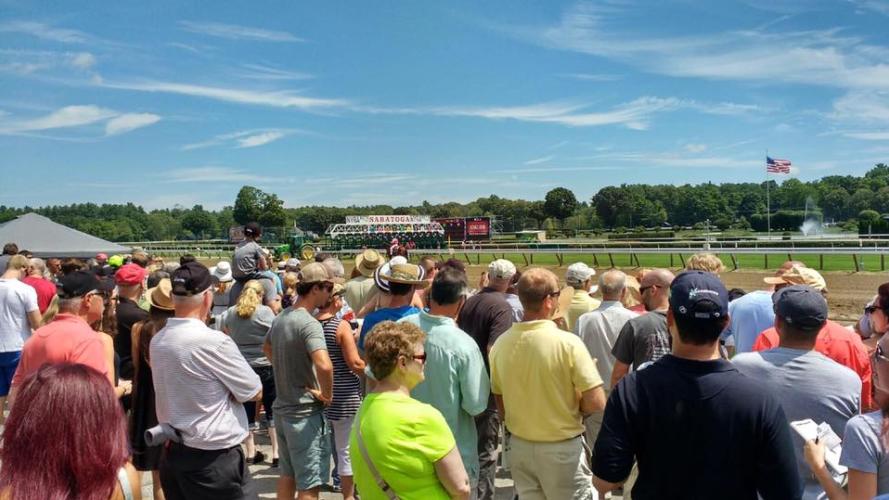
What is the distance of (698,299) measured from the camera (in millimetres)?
2418

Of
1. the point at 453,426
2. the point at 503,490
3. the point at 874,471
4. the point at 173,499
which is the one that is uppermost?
the point at 874,471

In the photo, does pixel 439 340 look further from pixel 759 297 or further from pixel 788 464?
pixel 759 297

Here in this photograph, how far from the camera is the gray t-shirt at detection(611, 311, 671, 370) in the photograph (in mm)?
4281

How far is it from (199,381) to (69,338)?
120cm

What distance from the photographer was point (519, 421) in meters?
→ 3.73

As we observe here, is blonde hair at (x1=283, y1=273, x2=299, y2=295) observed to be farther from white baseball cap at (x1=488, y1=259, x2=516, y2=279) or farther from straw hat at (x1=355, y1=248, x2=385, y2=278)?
white baseball cap at (x1=488, y1=259, x2=516, y2=279)

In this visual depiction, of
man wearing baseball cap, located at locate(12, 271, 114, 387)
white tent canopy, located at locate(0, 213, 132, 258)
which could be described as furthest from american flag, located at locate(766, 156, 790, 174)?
man wearing baseball cap, located at locate(12, 271, 114, 387)

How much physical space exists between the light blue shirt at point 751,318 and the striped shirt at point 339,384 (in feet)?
10.1

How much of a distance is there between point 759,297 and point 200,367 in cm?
429

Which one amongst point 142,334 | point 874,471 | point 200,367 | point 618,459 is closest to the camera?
point 874,471

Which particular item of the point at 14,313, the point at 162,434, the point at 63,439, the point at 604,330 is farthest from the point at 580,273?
the point at 14,313

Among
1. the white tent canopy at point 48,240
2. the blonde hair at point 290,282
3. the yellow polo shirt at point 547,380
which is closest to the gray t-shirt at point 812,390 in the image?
the yellow polo shirt at point 547,380

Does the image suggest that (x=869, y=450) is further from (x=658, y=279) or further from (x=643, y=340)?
(x=658, y=279)

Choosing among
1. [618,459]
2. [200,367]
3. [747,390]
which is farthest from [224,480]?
[747,390]
